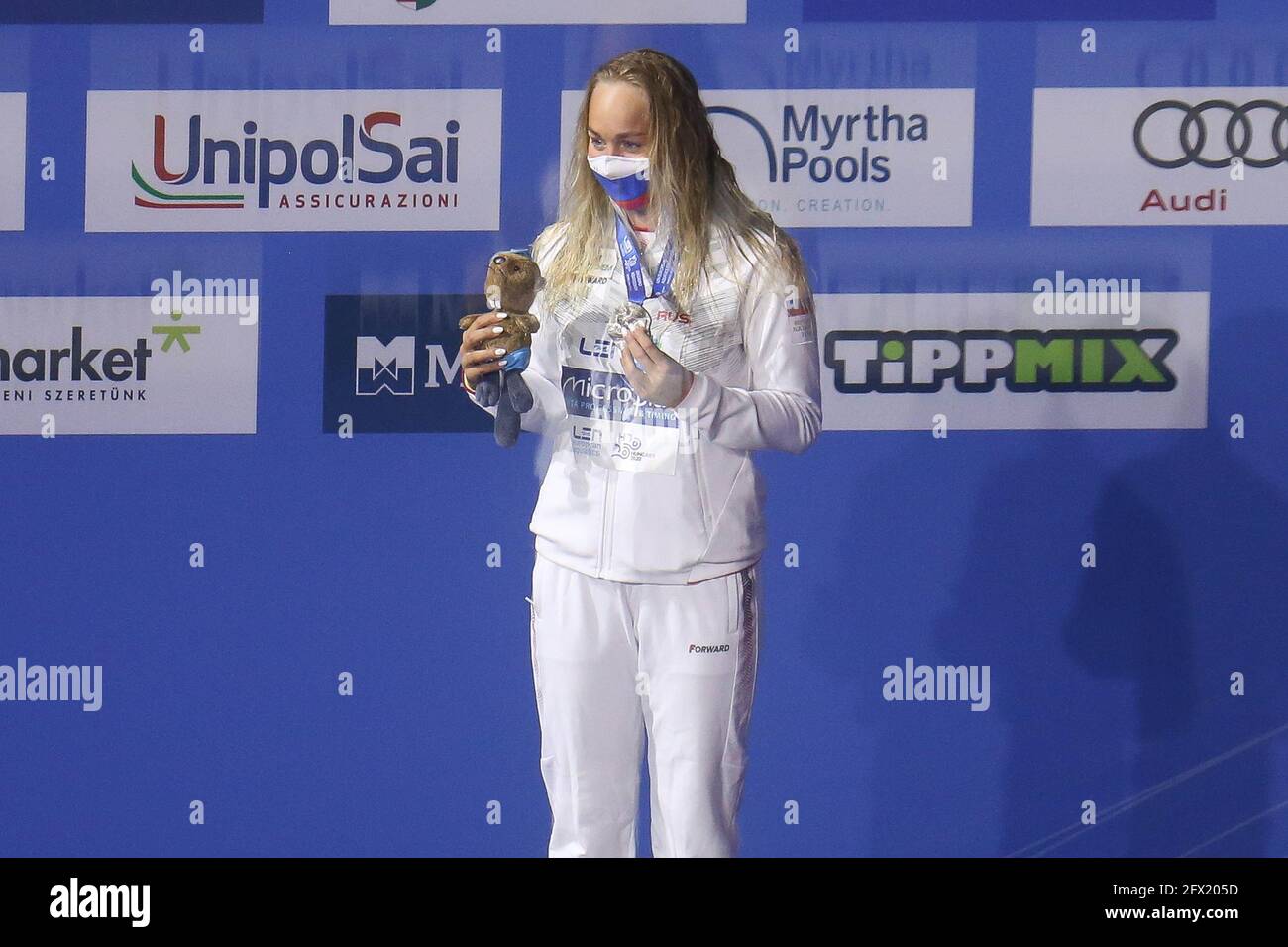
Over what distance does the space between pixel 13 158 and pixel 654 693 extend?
2.04 meters

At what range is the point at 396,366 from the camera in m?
3.78

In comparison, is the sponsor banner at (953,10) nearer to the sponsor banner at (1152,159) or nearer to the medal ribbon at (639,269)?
the sponsor banner at (1152,159)

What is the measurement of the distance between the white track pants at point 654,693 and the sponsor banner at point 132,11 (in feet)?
5.26

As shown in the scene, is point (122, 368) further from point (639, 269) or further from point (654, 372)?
point (654, 372)

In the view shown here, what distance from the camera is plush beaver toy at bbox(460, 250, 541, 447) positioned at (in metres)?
3.08

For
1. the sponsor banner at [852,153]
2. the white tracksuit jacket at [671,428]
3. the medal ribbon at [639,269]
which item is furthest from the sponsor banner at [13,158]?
the medal ribbon at [639,269]

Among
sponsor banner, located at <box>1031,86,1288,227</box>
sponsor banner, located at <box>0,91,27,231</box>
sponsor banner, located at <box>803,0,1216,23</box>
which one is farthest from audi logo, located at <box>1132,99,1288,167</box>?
sponsor banner, located at <box>0,91,27,231</box>

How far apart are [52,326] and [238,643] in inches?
34.1

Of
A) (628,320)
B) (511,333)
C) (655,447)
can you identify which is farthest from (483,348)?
(655,447)

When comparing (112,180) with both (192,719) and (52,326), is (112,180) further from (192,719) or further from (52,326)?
(192,719)

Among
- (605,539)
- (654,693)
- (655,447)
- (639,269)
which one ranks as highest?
(639,269)

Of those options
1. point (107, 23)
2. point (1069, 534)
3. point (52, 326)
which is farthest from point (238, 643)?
point (1069, 534)

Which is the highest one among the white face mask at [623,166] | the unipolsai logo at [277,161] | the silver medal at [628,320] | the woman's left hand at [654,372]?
the unipolsai logo at [277,161]

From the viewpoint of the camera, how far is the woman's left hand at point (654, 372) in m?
2.99
